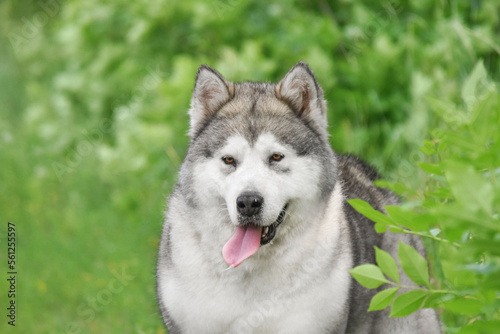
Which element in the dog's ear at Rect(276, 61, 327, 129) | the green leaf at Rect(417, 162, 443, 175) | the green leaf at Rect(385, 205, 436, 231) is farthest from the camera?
the dog's ear at Rect(276, 61, 327, 129)

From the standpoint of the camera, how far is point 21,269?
265 inches

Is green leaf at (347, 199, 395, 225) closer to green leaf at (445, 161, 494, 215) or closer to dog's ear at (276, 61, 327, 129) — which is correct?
green leaf at (445, 161, 494, 215)

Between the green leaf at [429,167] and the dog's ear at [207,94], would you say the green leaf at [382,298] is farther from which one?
the dog's ear at [207,94]

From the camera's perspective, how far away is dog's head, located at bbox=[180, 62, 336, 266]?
329 centimetres

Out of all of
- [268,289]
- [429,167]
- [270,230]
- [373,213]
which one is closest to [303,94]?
[270,230]

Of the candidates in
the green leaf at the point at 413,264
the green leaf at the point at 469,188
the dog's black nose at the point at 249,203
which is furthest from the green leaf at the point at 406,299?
the dog's black nose at the point at 249,203

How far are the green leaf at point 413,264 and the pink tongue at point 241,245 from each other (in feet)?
4.19

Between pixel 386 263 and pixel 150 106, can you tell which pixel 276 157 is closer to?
pixel 386 263

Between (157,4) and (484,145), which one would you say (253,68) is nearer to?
(157,4)

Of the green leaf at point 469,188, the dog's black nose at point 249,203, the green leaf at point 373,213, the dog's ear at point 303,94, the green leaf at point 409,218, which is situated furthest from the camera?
the dog's ear at point 303,94

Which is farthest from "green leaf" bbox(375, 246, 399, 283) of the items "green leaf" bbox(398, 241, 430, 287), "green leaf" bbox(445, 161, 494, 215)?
"green leaf" bbox(445, 161, 494, 215)

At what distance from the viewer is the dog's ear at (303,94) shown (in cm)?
365

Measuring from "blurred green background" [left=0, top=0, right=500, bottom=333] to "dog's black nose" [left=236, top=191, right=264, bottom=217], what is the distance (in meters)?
2.51

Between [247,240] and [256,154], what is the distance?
1.37 feet
